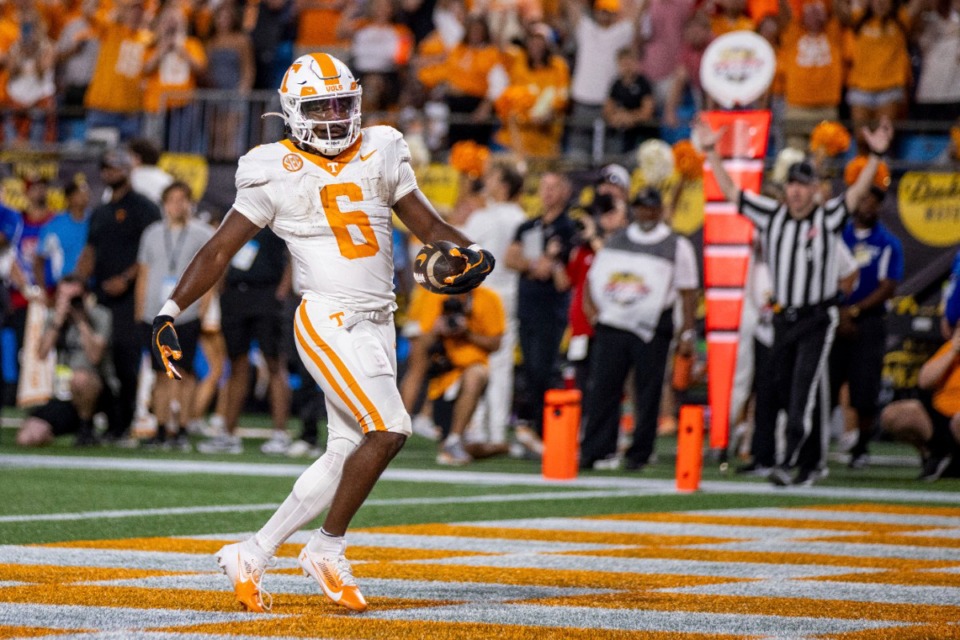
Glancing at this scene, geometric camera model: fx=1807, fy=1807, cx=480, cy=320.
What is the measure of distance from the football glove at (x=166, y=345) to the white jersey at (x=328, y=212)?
527 millimetres

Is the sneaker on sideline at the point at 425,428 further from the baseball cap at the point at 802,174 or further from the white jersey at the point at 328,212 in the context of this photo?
the white jersey at the point at 328,212

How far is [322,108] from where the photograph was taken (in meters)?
6.62

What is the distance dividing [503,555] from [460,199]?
869 centimetres

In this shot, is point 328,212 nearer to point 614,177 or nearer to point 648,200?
point 648,200

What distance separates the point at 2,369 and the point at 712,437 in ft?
32.8

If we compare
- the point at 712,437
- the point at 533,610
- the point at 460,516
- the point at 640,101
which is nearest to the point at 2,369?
the point at 640,101

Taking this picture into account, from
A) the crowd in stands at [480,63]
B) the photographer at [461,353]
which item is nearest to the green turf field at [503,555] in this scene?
the photographer at [461,353]

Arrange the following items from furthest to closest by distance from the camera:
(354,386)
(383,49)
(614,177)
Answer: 1. (383,49)
2. (614,177)
3. (354,386)

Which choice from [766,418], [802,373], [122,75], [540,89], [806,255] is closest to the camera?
[802,373]

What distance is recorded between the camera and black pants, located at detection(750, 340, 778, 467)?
41.5 feet

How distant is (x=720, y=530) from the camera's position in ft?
30.4

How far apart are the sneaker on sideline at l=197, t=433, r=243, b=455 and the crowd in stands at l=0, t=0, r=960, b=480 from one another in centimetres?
3

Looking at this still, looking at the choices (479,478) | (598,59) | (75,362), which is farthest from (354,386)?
(598,59)

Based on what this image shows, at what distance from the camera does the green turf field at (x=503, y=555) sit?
585 centimetres
